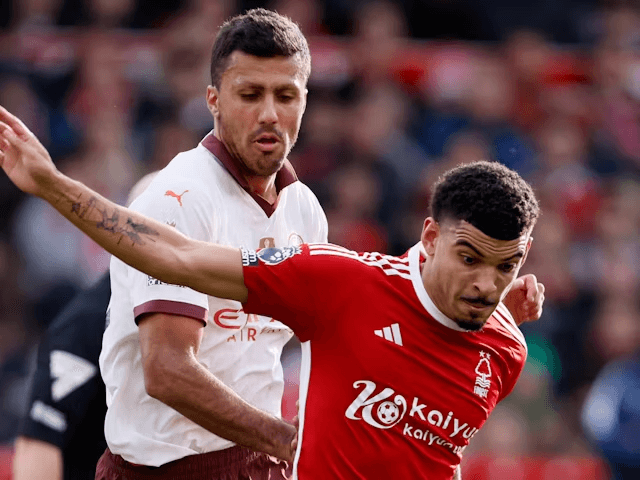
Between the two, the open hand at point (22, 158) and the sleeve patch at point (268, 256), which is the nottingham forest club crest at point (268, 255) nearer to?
the sleeve patch at point (268, 256)

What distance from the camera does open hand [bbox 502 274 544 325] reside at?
162 inches

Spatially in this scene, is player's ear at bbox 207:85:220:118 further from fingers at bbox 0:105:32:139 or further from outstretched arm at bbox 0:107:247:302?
fingers at bbox 0:105:32:139

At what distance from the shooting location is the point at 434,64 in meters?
10.1

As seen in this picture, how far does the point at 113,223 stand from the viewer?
9.70 feet

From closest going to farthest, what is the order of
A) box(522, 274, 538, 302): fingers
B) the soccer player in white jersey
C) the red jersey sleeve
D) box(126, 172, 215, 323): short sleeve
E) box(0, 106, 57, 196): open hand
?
box(0, 106, 57, 196): open hand, the red jersey sleeve, box(126, 172, 215, 323): short sleeve, the soccer player in white jersey, box(522, 274, 538, 302): fingers

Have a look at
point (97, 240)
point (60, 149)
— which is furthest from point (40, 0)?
point (97, 240)

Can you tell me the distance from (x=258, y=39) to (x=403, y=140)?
601 cm

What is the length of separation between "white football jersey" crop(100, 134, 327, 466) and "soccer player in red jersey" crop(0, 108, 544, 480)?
464 mm

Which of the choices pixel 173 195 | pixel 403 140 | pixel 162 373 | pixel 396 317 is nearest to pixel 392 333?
pixel 396 317

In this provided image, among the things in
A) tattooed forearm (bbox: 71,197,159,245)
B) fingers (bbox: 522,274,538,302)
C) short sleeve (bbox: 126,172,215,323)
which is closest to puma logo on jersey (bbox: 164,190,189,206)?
short sleeve (bbox: 126,172,215,323)

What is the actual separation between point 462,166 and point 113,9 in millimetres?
6964

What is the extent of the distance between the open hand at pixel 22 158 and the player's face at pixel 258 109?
1088mm

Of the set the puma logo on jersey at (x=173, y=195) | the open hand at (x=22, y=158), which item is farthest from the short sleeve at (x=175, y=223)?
the open hand at (x=22, y=158)

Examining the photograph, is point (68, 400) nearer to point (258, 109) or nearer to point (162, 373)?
point (162, 373)
